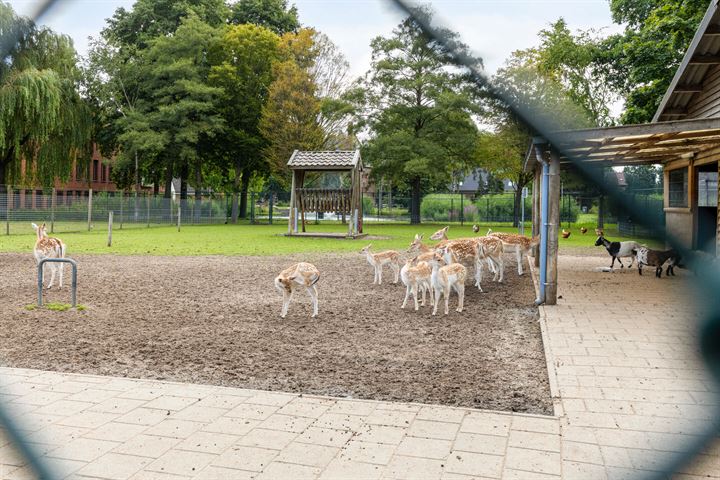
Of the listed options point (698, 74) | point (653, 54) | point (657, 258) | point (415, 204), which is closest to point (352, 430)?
point (657, 258)

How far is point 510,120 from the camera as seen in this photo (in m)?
1.72

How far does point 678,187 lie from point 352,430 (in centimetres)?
1484

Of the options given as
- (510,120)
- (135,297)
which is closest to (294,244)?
(135,297)

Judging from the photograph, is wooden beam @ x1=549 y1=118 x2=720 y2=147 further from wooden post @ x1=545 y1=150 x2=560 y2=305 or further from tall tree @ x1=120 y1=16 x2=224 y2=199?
tall tree @ x1=120 y1=16 x2=224 y2=199

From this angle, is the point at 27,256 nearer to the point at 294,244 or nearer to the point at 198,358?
the point at 294,244

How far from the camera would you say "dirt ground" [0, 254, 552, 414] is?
5.34 m

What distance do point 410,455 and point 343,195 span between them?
2212cm

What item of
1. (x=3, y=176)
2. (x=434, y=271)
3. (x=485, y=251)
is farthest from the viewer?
(x=3, y=176)

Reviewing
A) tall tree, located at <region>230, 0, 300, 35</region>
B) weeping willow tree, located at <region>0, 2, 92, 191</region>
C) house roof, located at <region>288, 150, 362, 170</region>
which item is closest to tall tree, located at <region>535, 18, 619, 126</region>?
house roof, located at <region>288, 150, 362, 170</region>

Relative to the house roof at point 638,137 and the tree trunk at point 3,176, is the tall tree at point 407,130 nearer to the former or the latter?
the tree trunk at point 3,176

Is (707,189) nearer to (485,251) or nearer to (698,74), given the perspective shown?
(698,74)

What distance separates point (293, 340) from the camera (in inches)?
279

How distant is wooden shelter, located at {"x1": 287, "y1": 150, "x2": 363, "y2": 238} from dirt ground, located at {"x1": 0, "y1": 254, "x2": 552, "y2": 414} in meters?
13.5

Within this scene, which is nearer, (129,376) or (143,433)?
(143,433)
